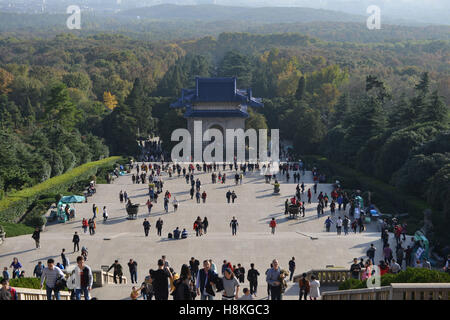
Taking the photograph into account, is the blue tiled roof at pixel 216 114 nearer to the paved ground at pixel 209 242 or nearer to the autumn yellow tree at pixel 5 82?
the paved ground at pixel 209 242

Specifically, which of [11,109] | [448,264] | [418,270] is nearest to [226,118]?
[11,109]

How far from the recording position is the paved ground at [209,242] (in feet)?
80.3

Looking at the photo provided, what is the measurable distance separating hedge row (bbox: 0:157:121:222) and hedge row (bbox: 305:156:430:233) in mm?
20076

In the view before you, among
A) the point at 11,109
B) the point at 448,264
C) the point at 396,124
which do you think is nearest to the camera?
the point at 448,264

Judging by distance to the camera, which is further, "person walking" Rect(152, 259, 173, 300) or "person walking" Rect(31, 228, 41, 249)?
"person walking" Rect(31, 228, 41, 249)

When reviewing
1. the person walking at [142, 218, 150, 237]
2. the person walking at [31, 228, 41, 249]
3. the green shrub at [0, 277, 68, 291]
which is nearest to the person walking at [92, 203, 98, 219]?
the person walking at [142, 218, 150, 237]

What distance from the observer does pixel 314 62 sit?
127812 millimetres

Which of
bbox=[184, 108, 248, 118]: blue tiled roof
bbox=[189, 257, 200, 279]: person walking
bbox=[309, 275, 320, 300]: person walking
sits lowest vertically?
bbox=[184, 108, 248, 118]: blue tiled roof

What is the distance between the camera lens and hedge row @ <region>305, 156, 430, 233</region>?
3335 centimetres

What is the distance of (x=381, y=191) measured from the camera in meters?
39.9

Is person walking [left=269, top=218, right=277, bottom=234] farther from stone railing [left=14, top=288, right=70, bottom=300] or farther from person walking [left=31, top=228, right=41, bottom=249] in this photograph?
stone railing [left=14, top=288, right=70, bottom=300]

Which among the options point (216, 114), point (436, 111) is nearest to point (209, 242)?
point (436, 111)
